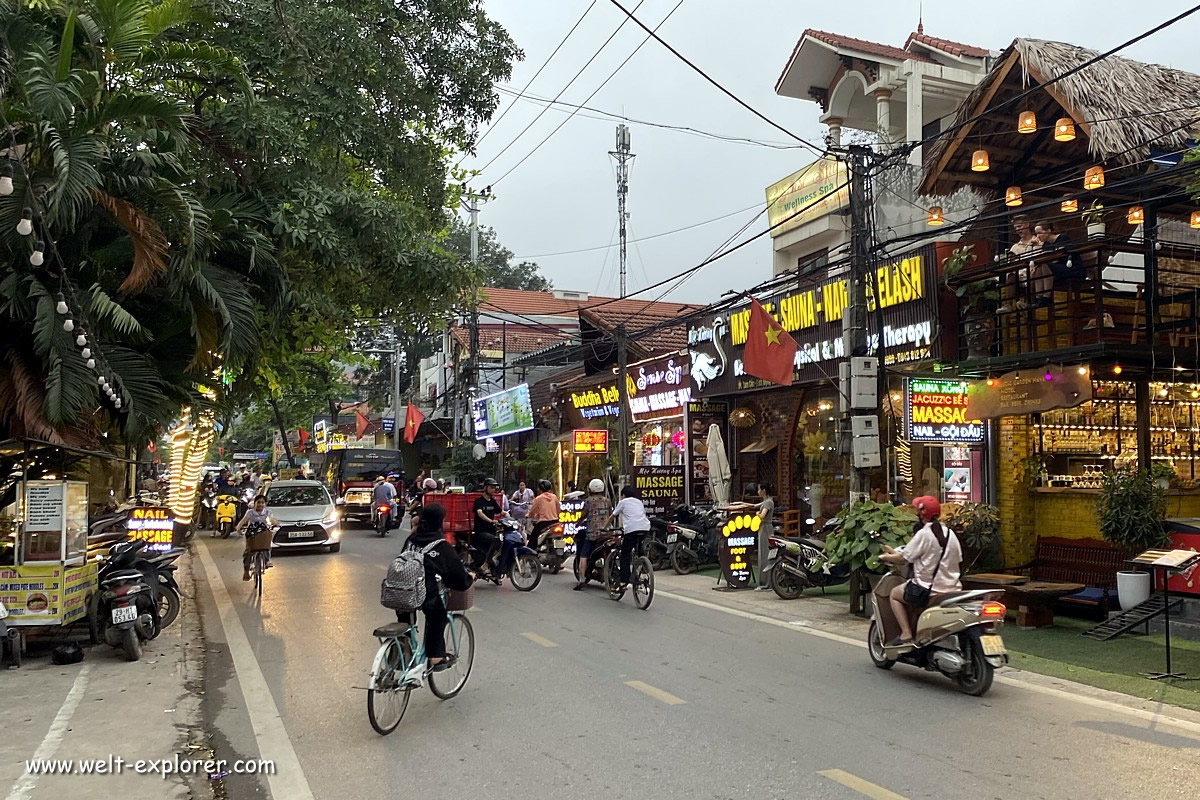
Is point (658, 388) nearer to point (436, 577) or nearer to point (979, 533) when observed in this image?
point (979, 533)

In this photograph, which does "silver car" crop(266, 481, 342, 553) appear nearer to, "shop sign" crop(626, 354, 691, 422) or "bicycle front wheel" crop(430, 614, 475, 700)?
"shop sign" crop(626, 354, 691, 422)

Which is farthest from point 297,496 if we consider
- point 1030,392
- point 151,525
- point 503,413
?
point 1030,392

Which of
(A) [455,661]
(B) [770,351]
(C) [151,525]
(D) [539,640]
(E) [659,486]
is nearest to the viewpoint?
(A) [455,661]

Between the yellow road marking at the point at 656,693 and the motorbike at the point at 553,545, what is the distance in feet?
26.6

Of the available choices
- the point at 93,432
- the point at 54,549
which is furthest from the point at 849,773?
the point at 93,432

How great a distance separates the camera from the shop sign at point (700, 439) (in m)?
22.3

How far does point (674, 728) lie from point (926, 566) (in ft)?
10.3

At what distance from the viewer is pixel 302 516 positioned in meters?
21.1

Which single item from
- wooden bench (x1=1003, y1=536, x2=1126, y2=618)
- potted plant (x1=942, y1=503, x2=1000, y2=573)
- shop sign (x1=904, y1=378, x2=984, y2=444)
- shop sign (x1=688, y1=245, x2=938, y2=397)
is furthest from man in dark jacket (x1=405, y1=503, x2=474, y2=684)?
potted plant (x1=942, y1=503, x2=1000, y2=573)

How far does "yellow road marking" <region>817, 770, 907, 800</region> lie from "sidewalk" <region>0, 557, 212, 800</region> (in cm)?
382

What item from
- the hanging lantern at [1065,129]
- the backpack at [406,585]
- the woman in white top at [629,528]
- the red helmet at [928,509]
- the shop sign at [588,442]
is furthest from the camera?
the shop sign at [588,442]

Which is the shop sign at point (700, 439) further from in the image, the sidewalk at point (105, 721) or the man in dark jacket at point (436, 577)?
the man in dark jacket at point (436, 577)

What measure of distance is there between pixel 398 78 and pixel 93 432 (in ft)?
23.1

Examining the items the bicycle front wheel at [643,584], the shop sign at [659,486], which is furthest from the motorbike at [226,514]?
the bicycle front wheel at [643,584]
